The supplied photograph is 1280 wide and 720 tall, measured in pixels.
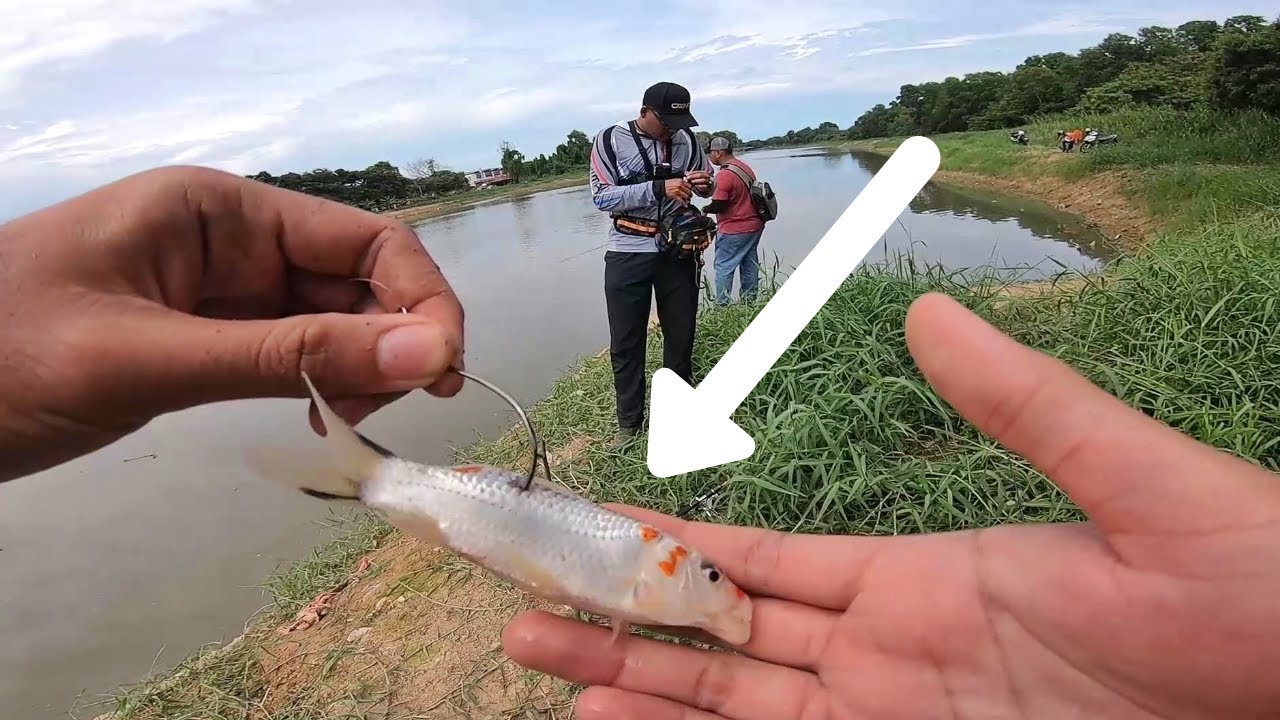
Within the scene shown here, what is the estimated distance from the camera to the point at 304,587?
493 cm

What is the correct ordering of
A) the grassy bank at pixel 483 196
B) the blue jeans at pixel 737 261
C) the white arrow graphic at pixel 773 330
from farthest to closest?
the grassy bank at pixel 483 196, the blue jeans at pixel 737 261, the white arrow graphic at pixel 773 330

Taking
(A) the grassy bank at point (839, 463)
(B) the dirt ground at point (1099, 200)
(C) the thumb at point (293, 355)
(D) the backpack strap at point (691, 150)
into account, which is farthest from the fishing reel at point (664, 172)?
(B) the dirt ground at point (1099, 200)

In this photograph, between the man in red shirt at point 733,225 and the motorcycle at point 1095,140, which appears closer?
the man in red shirt at point 733,225

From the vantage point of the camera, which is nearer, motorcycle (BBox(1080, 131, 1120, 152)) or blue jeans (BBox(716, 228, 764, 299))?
blue jeans (BBox(716, 228, 764, 299))

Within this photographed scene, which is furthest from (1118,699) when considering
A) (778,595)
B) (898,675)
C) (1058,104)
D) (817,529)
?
(1058,104)

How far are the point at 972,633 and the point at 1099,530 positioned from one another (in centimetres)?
43

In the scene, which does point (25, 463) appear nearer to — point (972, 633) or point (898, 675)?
point (898, 675)

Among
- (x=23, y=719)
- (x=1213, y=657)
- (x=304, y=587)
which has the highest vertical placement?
(x=1213, y=657)

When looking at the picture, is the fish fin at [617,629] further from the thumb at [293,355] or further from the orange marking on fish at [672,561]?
the thumb at [293,355]

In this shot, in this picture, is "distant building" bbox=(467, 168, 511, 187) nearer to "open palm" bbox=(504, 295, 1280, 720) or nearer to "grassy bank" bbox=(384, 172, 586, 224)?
"grassy bank" bbox=(384, 172, 586, 224)

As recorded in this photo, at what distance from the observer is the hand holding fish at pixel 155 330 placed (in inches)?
61.6

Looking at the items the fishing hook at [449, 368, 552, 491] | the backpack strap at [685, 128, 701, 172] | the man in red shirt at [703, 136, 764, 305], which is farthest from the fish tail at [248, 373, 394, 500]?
the man in red shirt at [703, 136, 764, 305]

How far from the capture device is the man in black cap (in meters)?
5.32

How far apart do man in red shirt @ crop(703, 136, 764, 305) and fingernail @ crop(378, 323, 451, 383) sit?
20.8 ft
